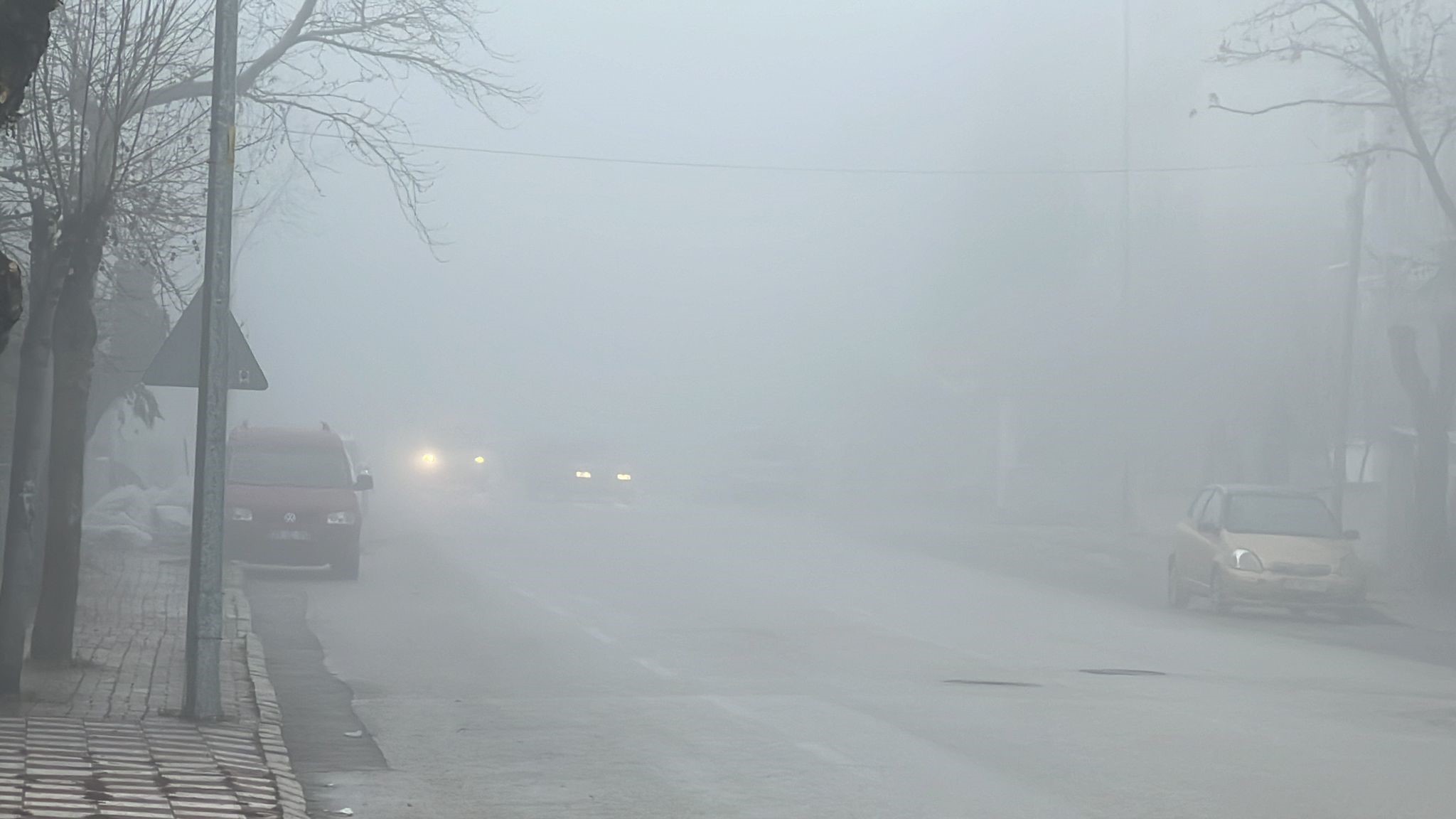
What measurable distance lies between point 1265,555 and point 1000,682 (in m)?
8.53

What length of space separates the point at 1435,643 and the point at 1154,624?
3025mm

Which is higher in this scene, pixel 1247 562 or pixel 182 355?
pixel 182 355

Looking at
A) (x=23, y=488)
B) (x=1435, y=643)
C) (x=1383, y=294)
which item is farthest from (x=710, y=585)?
(x=1383, y=294)

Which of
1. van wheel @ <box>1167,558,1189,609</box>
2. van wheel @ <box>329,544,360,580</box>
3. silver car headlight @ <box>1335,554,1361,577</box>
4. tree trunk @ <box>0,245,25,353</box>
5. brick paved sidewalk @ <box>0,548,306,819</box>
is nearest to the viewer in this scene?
tree trunk @ <box>0,245,25,353</box>

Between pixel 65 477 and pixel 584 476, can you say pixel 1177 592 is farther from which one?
pixel 584 476

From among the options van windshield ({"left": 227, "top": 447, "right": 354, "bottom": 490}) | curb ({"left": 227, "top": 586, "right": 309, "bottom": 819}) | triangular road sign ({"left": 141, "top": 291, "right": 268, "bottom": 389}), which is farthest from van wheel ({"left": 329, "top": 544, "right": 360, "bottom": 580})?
triangular road sign ({"left": 141, "top": 291, "right": 268, "bottom": 389})

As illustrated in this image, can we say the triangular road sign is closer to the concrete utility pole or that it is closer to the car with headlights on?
the car with headlights on

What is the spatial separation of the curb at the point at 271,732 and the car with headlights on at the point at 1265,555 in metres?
11.8

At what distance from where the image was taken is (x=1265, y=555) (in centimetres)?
2078

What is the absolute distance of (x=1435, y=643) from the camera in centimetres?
1889

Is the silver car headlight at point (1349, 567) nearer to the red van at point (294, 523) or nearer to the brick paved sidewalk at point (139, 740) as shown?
the red van at point (294, 523)

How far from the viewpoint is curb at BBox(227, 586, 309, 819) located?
7965 mm

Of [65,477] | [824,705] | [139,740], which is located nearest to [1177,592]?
[824,705]

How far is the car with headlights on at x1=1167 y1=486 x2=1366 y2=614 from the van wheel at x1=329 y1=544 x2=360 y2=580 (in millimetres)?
11000
